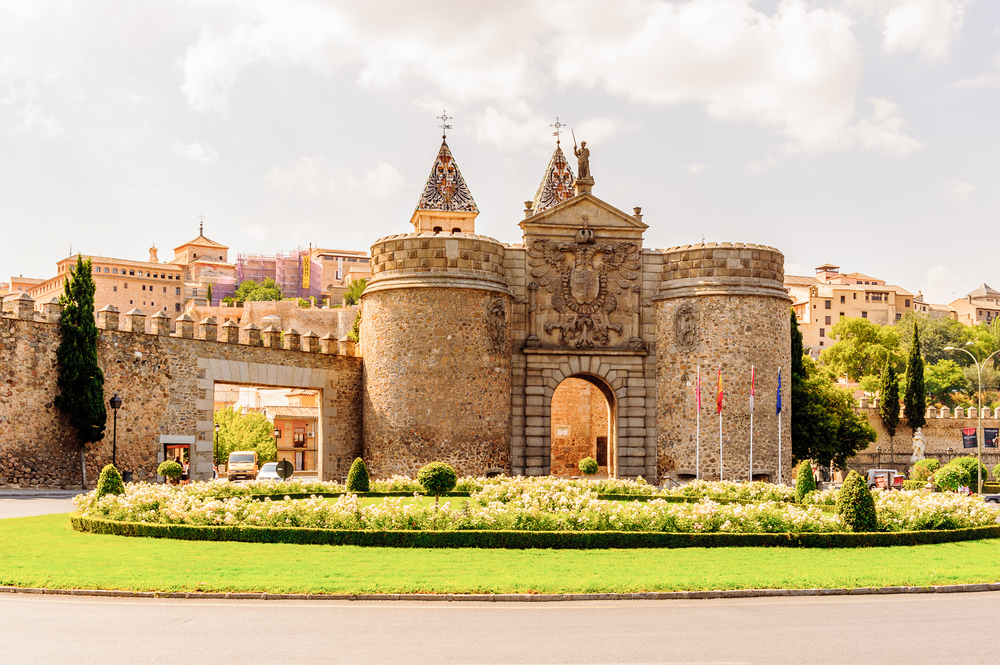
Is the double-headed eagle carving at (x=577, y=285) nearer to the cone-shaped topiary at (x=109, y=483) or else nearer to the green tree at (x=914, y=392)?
the cone-shaped topiary at (x=109, y=483)

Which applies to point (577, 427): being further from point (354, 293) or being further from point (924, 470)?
point (354, 293)

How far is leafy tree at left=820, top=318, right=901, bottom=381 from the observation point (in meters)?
88.2

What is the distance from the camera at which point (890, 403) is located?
186 ft

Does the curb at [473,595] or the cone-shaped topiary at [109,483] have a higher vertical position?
the cone-shaped topiary at [109,483]

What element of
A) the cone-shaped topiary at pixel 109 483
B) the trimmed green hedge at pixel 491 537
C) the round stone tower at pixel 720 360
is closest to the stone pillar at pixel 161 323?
the cone-shaped topiary at pixel 109 483

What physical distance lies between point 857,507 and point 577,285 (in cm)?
1699

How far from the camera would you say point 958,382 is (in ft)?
306

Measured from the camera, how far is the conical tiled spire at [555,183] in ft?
192

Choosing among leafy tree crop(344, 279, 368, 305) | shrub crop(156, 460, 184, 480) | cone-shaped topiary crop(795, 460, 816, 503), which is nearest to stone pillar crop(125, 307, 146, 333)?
shrub crop(156, 460, 184, 480)

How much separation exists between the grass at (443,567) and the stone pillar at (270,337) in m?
15.4

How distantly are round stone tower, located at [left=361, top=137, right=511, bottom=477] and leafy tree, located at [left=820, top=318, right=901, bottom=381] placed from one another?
63.4 metres

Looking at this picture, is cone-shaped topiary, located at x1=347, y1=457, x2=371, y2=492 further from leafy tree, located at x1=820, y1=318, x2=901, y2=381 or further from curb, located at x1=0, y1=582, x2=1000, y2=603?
leafy tree, located at x1=820, y1=318, x2=901, y2=381

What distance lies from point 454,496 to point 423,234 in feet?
33.5

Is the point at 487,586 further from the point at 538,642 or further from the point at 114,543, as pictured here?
the point at 114,543
